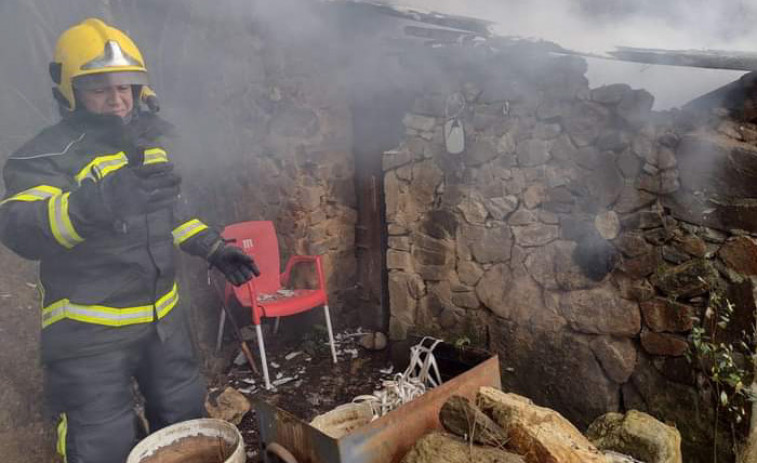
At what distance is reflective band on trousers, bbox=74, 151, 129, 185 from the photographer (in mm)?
2277

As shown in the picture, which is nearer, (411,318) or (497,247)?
(497,247)

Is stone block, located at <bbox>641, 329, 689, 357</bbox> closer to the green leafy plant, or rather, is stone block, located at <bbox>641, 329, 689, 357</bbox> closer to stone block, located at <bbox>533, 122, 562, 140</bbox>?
the green leafy plant

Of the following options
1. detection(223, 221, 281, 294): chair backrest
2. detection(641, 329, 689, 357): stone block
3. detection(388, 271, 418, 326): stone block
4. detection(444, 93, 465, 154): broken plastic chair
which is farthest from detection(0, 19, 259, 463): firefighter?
detection(641, 329, 689, 357): stone block

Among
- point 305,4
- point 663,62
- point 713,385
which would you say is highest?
point 305,4

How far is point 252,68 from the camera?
488 centimetres

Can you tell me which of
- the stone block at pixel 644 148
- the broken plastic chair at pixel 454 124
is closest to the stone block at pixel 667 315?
the stone block at pixel 644 148

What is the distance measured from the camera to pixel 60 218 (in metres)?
2.05

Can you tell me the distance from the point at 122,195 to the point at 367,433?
53.7 inches

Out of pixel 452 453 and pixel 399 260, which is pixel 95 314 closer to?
pixel 452 453

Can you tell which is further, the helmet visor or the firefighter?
the helmet visor

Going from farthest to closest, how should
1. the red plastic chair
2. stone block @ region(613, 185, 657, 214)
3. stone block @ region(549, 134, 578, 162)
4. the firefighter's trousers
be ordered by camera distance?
the red plastic chair, stone block @ region(549, 134, 578, 162), stone block @ region(613, 185, 657, 214), the firefighter's trousers

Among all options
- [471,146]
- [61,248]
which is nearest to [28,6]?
[61,248]

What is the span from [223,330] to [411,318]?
1.81m

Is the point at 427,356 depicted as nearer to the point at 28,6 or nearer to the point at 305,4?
the point at 305,4
